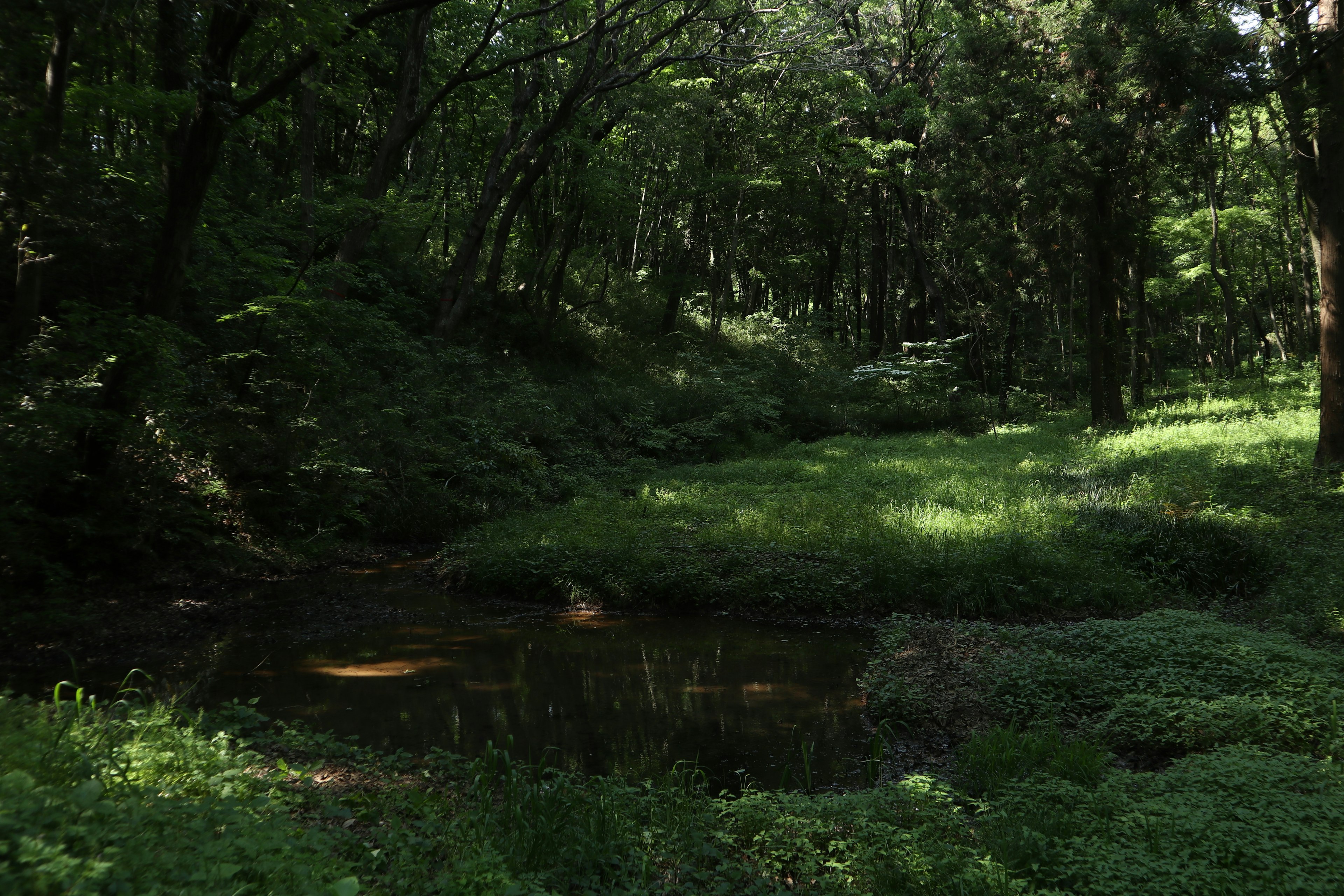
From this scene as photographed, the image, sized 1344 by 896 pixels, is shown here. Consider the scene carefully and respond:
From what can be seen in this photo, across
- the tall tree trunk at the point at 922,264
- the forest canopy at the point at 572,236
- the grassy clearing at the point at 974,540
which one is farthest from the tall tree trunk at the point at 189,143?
the tall tree trunk at the point at 922,264

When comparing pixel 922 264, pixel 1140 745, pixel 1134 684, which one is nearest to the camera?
pixel 1140 745

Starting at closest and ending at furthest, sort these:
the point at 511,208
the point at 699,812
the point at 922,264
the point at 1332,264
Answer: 1. the point at 699,812
2. the point at 1332,264
3. the point at 511,208
4. the point at 922,264

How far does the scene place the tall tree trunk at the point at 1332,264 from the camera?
421 inches

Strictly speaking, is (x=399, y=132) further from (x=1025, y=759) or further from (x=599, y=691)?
(x=1025, y=759)

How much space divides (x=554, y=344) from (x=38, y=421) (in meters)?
17.0

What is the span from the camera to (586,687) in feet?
24.4

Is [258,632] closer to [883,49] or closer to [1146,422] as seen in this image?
[1146,422]

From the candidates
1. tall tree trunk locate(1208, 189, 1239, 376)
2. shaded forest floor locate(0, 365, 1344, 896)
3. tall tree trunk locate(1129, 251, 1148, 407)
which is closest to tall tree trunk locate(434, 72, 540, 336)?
shaded forest floor locate(0, 365, 1344, 896)

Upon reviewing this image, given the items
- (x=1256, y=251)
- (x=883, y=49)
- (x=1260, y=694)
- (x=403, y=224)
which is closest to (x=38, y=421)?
(x=403, y=224)

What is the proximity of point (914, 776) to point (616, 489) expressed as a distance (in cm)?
1089

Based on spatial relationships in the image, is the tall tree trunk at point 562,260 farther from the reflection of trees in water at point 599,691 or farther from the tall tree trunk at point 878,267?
the reflection of trees in water at point 599,691

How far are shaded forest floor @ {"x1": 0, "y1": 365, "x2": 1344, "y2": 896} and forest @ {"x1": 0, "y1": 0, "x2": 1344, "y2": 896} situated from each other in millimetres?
35

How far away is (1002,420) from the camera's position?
25594 millimetres

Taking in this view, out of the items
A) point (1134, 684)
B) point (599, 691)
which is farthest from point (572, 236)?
point (1134, 684)
